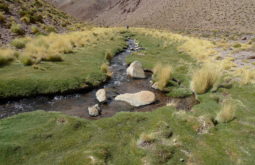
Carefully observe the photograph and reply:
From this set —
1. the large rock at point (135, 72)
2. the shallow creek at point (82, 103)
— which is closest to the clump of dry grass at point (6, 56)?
the shallow creek at point (82, 103)

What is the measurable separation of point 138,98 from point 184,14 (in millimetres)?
84750

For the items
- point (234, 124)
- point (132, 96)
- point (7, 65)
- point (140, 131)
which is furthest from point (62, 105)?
point (234, 124)

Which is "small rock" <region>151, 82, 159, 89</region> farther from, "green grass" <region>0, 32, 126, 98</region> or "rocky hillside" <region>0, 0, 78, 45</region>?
"rocky hillside" <region>0, 0, 78, 45</region>

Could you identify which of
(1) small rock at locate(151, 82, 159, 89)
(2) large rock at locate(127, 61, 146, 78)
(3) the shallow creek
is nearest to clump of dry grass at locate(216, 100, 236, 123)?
(3) the shallow creek

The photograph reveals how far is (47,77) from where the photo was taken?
1202 cm

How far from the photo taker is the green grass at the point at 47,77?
10445 mm

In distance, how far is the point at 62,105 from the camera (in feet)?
33.4

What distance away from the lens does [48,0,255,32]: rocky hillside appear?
6475cm

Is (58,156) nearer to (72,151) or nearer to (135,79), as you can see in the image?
(72,151)

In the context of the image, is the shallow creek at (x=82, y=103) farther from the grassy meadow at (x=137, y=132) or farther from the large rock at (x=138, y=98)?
the grassy meadow at (x=137, y=132)

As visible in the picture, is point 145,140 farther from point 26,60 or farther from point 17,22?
point 17,22

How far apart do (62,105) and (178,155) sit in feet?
22.0

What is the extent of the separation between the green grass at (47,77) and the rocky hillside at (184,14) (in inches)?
2314

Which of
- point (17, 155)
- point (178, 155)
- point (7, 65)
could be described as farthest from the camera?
point (7, 65)
